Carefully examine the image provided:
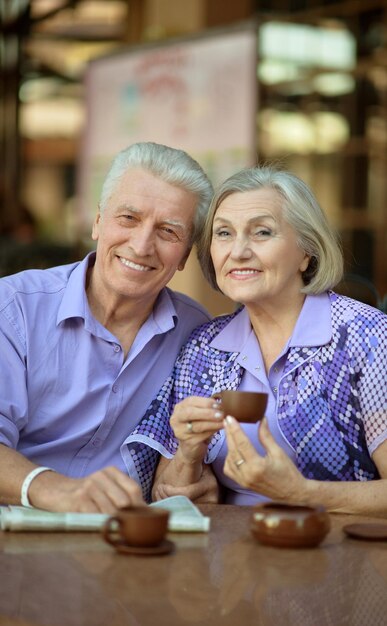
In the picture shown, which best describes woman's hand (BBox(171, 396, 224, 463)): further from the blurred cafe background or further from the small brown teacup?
the blurred cafe background

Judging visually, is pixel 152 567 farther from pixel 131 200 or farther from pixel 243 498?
pixel 131 200

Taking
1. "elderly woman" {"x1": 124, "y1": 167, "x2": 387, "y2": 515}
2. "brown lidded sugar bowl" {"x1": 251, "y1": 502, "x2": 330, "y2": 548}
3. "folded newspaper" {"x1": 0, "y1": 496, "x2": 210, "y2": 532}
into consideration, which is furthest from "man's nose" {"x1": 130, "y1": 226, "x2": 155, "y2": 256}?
"brown lidded sugar bowl" {"x1": 251, "y1": 502, "x2": 330, "y2": 548}

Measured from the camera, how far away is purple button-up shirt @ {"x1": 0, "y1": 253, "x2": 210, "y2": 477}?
93.1 inches

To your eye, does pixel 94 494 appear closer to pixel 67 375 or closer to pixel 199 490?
pixel 199 490

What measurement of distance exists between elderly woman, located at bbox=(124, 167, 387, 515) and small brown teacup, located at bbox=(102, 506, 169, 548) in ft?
1.54

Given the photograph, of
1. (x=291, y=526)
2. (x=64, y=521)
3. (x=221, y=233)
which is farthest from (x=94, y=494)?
(x=221, y=233)

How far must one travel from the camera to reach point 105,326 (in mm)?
2516

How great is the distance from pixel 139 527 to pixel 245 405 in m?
0.35

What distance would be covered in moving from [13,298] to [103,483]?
2.28 ft

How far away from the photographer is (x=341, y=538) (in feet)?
5.83

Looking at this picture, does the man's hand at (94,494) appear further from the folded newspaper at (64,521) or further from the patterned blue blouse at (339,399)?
the patterned blue blouse at (339,399)

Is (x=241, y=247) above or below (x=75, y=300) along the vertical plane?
above

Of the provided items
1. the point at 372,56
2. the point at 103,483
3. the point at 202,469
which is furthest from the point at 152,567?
the point at 372,56

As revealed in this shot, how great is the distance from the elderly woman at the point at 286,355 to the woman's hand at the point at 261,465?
17cm
